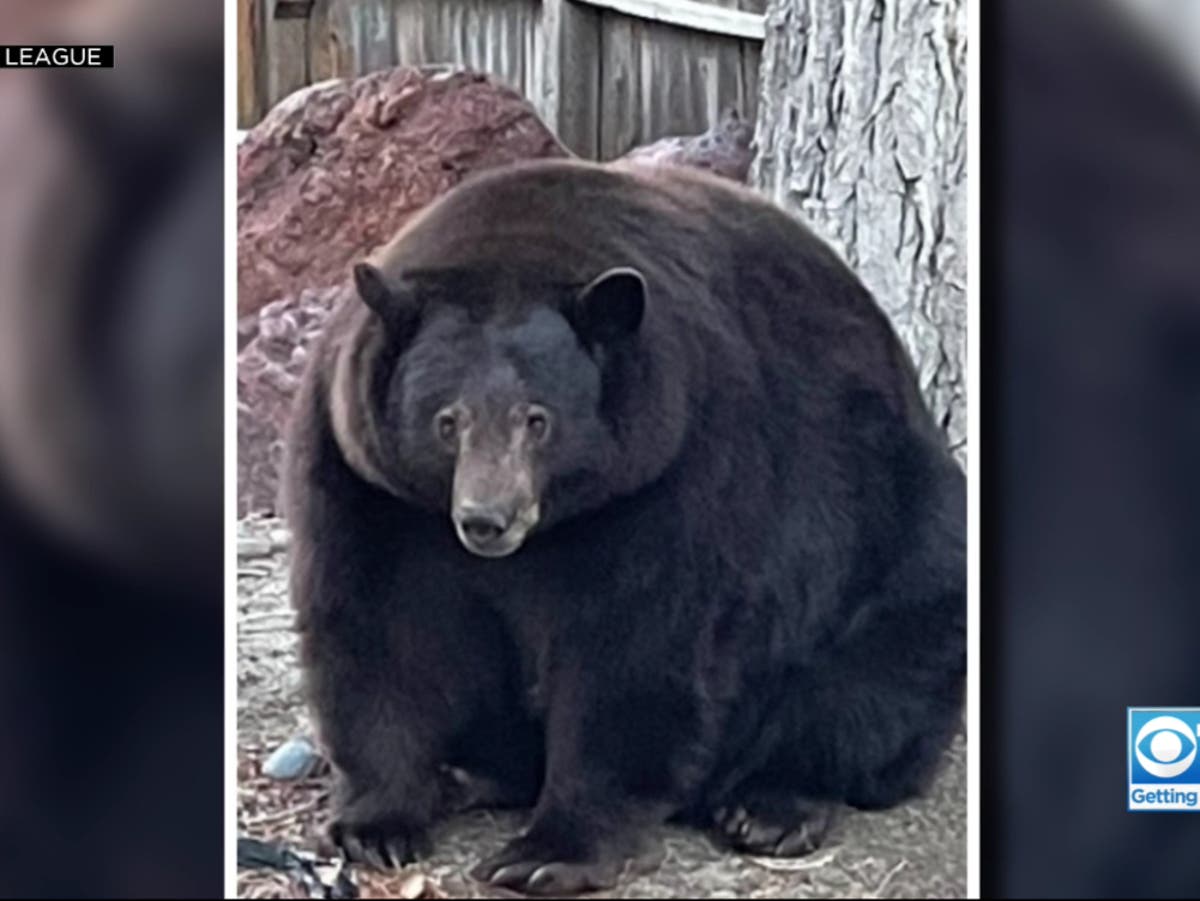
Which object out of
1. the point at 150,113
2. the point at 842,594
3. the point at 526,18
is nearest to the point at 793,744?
the point at 842,594

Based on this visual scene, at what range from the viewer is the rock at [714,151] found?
12.6 ft

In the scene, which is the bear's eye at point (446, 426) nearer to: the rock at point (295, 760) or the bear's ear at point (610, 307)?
the bear's ear at point (610, 307)

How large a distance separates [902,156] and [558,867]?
5.66 ft

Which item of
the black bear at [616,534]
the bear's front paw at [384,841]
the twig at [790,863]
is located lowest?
the twig at [790,863]

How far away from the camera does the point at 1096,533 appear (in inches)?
153

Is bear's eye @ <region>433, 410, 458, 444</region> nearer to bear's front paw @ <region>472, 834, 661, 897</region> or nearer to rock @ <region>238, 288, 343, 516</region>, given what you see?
rock @ <region>238, 288, 343, 516</region>

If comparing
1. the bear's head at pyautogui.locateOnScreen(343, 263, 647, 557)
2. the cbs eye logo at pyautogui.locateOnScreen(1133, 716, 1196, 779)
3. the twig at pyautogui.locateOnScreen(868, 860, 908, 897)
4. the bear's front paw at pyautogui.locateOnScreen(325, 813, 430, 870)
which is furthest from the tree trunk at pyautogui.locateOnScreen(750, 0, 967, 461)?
the bear's front paw at pyautogui.locateOnScreen(325, 813, 430, 870)

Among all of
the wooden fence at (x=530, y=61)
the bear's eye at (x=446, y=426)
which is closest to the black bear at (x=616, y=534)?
the bear's eye at (x=446, y=426)

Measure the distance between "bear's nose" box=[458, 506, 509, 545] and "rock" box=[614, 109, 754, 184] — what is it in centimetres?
88

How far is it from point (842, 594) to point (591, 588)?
1.89 ft

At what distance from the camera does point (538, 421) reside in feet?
11.7

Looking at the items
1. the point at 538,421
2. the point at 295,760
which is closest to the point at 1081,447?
the point at 538,421

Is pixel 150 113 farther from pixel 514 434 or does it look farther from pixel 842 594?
pixel 842 594

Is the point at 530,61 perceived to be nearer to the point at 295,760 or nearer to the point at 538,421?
the point at 538,421
